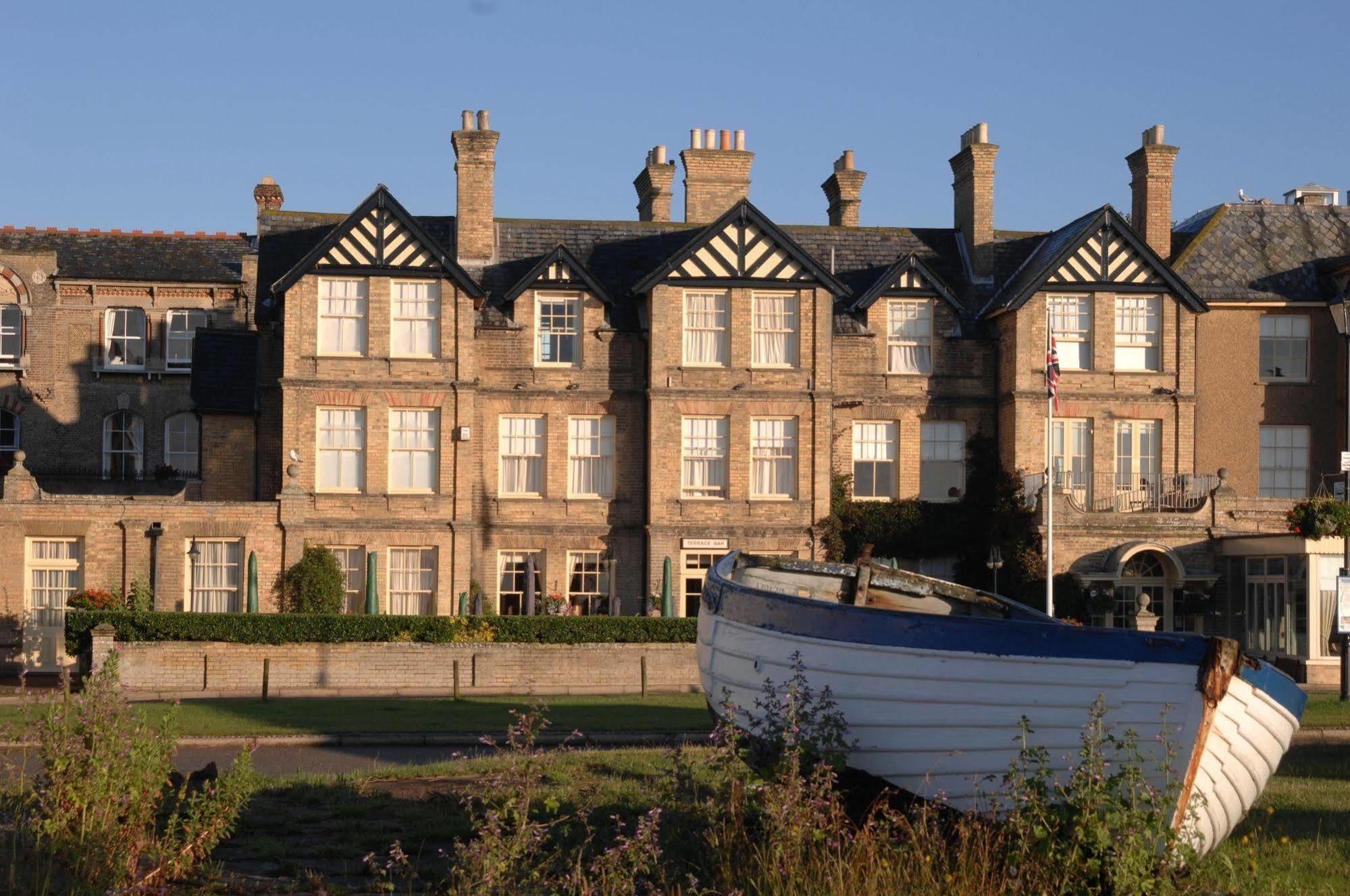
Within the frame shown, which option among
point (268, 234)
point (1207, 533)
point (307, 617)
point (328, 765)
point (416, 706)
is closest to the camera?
point (328, 765)

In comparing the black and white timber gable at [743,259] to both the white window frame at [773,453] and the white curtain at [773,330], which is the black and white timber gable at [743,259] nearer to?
the white curtain at [773,330]

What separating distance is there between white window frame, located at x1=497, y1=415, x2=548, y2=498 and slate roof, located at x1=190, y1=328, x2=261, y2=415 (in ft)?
19.7

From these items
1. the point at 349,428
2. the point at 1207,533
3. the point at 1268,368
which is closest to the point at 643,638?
the point at 349,428

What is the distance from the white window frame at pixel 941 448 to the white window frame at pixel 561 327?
8692 millimetres

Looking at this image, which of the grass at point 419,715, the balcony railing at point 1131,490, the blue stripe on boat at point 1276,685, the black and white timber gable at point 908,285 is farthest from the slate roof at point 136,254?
the blue stripe on boat at point 1276,685

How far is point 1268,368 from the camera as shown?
4094 cm

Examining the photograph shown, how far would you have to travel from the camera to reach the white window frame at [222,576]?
3622cm

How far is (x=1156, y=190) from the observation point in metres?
41.2

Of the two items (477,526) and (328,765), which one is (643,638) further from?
(328,765)

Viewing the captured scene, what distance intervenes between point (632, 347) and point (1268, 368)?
52.7ft

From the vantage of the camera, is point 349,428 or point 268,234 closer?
point 349,428

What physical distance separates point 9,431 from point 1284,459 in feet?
121

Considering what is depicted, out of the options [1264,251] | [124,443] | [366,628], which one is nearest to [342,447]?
[366,628]

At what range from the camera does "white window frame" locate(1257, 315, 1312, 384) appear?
4078 cm
